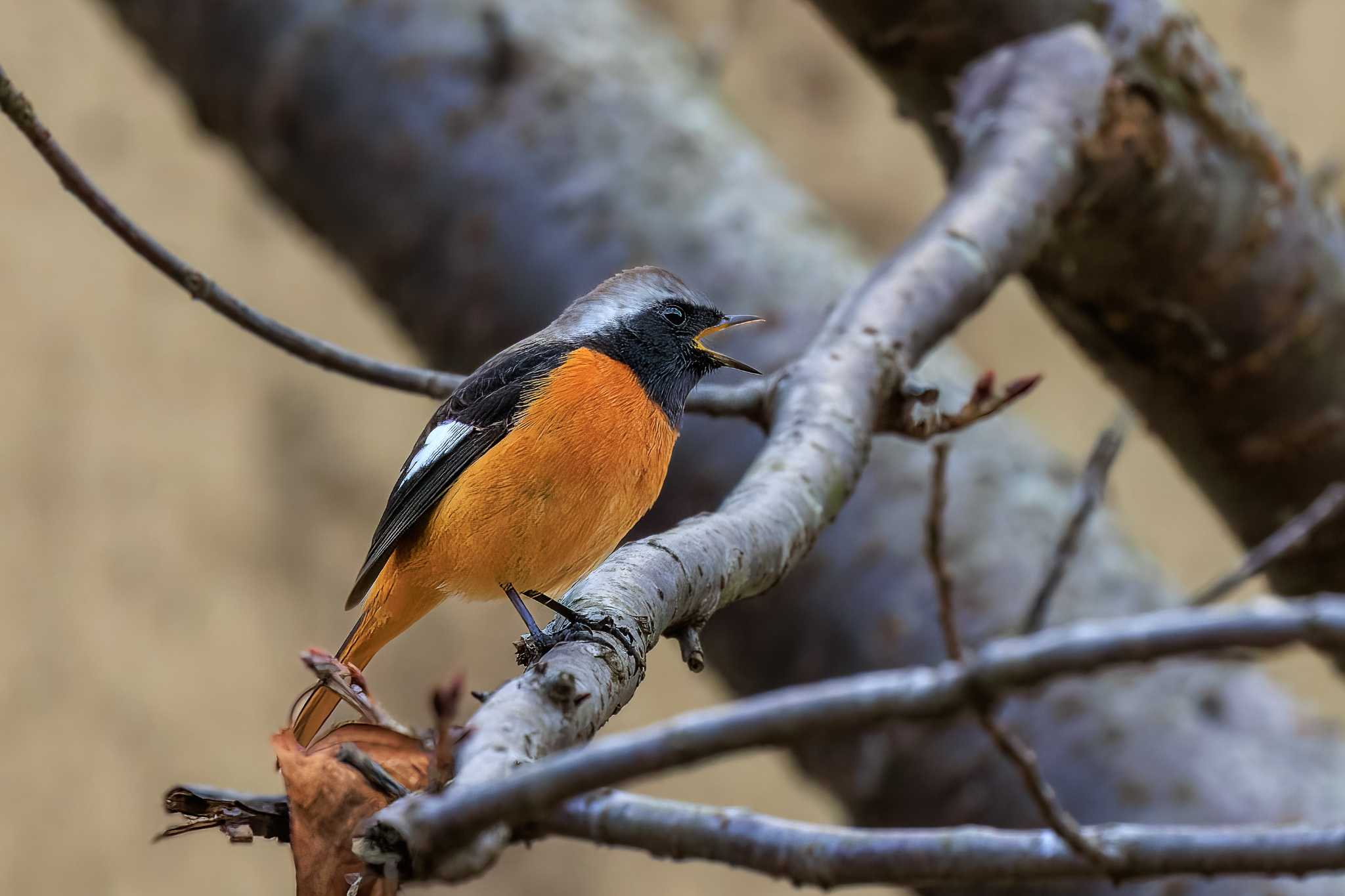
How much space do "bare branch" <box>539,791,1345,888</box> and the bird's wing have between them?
885mm

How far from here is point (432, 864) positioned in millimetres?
673

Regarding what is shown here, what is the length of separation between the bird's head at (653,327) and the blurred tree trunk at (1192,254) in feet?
3.91

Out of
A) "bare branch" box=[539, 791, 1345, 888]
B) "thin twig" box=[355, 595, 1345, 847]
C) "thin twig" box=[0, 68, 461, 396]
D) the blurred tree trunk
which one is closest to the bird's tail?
"thin twig" box=[0, 68, 461, 396]

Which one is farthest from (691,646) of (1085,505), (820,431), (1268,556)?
(1268,556)

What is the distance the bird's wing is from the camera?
64.2 inches

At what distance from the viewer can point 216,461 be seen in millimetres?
6160

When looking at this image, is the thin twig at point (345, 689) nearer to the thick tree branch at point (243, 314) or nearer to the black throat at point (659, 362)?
the thick tree branch at point (243, 314)

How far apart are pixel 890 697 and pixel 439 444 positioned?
1117 mm

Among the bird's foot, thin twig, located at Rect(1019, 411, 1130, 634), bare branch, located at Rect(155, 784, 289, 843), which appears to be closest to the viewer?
bare branch, located at Rect(155, 784, 289, 843)

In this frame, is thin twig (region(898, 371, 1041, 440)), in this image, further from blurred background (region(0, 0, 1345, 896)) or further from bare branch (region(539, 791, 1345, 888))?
blurred background (region(0, 0, 1345, 896))

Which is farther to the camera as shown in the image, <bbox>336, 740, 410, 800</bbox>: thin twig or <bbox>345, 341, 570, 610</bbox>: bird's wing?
<bbox>345, 341, 570, 610</bbox>: bird's wing

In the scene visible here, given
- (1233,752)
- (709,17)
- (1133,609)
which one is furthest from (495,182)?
(709,17)

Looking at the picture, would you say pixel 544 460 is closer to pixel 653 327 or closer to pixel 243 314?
pixel 653 327

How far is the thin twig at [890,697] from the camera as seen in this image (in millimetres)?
600
